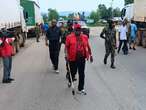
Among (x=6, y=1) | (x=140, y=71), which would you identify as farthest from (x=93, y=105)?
(x=6, y=1)

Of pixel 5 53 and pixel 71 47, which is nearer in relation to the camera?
pixel 71 47

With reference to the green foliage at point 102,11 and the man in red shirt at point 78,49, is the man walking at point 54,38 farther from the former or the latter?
the green foliage at point 102,11

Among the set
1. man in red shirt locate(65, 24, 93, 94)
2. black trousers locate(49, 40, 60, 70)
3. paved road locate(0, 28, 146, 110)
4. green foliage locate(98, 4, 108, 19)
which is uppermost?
man in red shirt locate(65, 24, 93, 94)

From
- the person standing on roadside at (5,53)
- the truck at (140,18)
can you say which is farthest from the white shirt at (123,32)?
the person standing on roadside at (5,53)

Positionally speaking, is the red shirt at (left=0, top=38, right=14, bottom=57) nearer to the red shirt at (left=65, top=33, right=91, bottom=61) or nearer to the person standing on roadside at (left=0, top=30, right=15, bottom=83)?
the person standing on roadside at (left=0, top=30, right=15, bottom=83)

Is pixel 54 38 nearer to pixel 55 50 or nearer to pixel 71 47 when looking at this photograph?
pixel 55 50

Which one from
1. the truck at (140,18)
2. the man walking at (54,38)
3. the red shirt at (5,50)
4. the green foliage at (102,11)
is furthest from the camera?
the green foliage at (102,11)

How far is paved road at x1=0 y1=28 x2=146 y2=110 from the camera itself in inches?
366

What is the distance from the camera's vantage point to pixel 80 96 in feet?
33.7

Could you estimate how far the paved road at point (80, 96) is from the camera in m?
9.30

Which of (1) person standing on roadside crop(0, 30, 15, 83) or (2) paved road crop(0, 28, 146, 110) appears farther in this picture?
(1) person standing on roadside crop(0, 30, 15, 83)

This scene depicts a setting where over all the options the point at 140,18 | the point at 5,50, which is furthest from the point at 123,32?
the point at 5,50

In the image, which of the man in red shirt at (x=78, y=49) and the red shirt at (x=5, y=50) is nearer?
the man in red shirt at (x=78, y=49)

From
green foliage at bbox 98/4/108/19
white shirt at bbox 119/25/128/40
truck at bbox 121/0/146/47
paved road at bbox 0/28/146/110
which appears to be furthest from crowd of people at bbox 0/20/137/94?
green foliage at bbox 98/4/108/19
